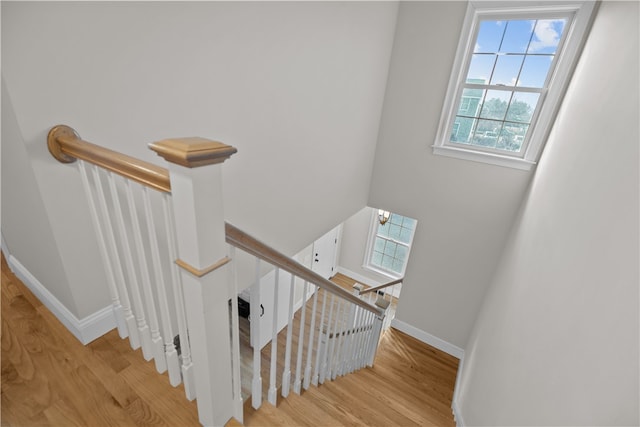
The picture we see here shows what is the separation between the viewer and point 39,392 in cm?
118

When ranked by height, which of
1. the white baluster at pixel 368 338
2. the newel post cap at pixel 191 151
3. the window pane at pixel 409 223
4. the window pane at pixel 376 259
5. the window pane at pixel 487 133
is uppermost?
the newel post cap at pixel 191 151

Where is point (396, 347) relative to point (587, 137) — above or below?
below

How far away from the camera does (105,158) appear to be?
912 millimetres

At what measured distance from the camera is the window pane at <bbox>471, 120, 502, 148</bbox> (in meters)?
3.30

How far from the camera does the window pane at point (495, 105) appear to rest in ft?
10.5

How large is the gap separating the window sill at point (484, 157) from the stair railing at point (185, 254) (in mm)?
3200

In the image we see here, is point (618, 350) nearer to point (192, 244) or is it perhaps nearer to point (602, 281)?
point (602, 281)

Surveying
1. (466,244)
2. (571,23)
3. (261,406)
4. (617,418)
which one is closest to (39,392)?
(261,406)

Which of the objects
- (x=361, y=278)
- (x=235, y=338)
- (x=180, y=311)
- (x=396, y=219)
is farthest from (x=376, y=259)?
(x=180, y=311)

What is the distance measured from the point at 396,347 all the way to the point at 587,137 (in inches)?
140

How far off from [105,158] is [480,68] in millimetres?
3569

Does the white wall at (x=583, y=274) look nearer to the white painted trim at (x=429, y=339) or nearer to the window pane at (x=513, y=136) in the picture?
the window pane at (x=513, y=136)

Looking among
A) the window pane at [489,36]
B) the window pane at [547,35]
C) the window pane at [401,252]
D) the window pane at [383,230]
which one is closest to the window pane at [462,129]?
the window pane at [489,36]

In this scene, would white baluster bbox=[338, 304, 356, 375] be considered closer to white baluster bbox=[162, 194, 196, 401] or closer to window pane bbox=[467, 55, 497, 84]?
white baluster bbox=[162, 194, 196, 401]
